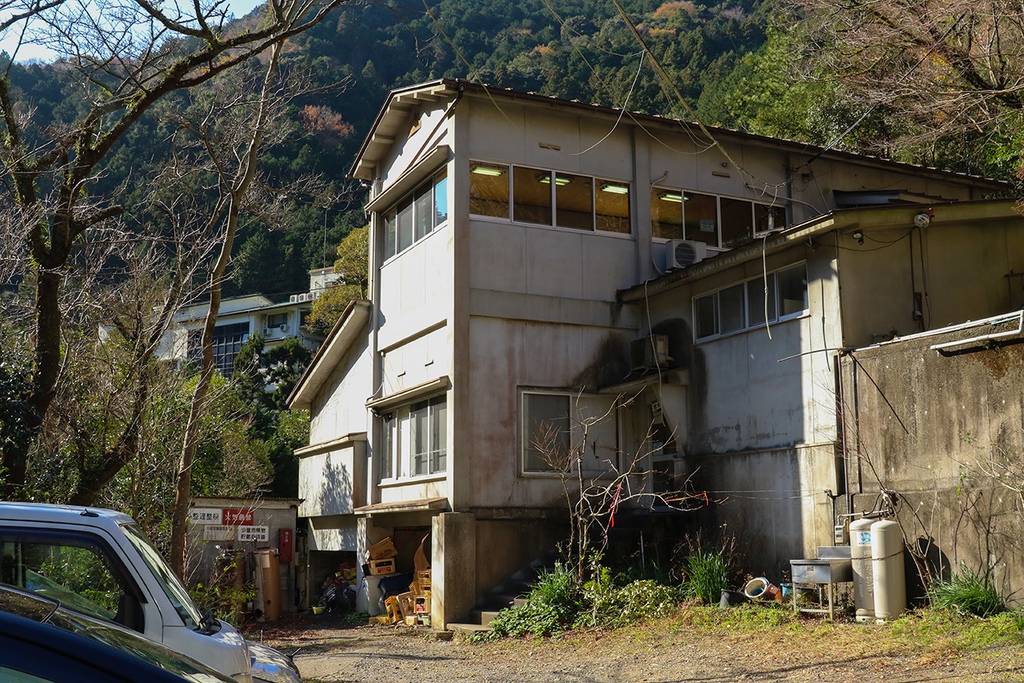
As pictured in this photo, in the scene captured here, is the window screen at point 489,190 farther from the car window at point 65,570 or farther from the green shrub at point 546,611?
the car window at point 65,570

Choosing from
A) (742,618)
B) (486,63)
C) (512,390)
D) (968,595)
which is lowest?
(742,618)

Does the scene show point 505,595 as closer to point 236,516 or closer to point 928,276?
point 236,516

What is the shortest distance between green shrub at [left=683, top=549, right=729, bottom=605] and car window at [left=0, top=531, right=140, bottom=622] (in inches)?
398

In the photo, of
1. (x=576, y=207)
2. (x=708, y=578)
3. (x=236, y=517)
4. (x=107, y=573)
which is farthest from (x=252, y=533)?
(x=107, y=573)

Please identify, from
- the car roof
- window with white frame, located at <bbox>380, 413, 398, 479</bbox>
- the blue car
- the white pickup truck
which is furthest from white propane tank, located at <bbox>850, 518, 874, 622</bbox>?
the blue car

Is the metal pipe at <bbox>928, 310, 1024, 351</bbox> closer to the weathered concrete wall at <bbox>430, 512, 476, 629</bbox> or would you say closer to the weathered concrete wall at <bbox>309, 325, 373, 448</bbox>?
the weathered concrete wall at <bbox>430, 512, 476, 629</bbox>

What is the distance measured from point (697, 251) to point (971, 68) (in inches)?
225

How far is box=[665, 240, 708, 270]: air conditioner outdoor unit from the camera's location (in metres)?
18.5

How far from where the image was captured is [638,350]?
17641 mm

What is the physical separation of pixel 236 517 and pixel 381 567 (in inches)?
148

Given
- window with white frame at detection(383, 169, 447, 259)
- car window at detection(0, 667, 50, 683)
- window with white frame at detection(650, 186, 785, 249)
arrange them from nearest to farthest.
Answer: car window at detection(0, 667, 50, 683)
window with white frame at detection(383, 169, 447, 259)
window with white frame at detection(650, 186, 785, 249)

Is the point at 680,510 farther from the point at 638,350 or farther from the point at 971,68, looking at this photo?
the point at 971,68

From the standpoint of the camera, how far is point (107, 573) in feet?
17.7

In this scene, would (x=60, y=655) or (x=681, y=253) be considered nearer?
(x=60, y=655)
